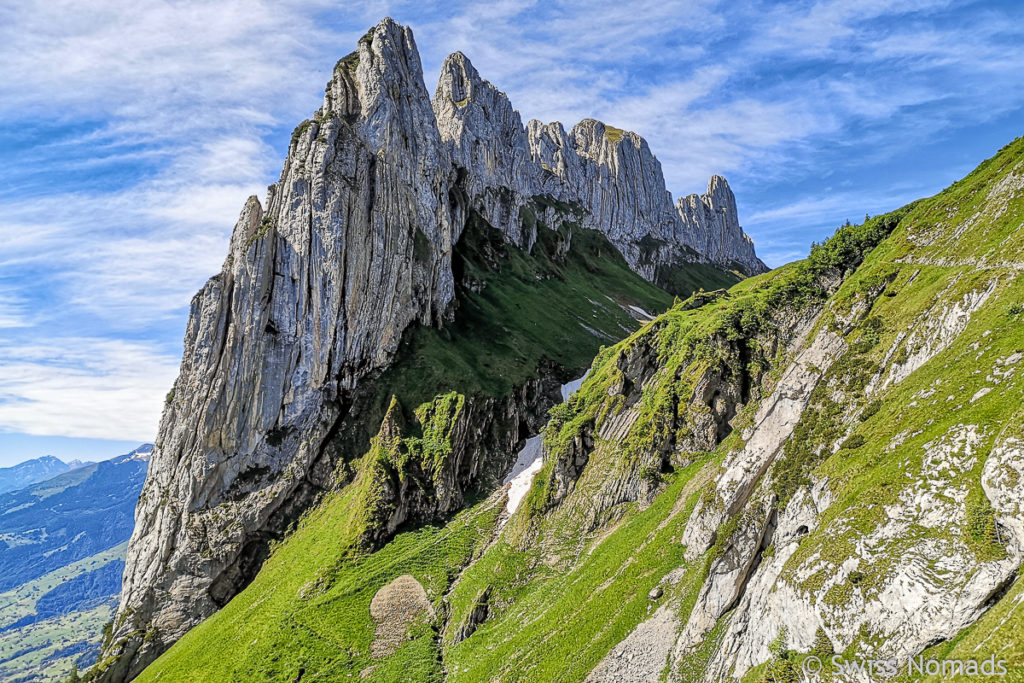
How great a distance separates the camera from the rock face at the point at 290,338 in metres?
61.8

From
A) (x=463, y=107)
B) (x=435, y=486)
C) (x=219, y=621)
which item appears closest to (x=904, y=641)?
(x=435, y=486)

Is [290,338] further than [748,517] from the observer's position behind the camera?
Yes

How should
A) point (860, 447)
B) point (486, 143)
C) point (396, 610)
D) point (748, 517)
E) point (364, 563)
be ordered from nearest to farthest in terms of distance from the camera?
point (860, 447) < point (748, 517) < point (396, 610) < point (364, 563) < point (486, 143)

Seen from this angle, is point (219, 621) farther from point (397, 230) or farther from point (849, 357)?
point (849, 357)

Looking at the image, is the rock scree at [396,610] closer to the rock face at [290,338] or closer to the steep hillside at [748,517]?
the steep hillside at [748,517]

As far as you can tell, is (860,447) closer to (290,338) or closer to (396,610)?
(396,610)

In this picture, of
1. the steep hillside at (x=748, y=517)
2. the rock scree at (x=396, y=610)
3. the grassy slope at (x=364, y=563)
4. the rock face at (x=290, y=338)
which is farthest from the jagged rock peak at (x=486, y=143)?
the rock scree at (x=396, y=610)

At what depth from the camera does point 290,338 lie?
7119 cm

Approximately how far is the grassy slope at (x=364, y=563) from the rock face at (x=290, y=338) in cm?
371

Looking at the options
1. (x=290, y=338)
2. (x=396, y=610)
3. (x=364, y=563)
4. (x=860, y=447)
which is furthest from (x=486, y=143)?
(x=860, y=447)

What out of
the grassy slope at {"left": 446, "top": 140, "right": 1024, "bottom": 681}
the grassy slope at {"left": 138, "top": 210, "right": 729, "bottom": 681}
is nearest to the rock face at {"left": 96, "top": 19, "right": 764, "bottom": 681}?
the grassy slope at {"left": 138, "top": 210, "right": 729, "bottom": 681}

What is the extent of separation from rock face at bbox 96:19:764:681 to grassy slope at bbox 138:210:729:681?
3.71m

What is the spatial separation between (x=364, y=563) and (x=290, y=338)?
31462 millimetres

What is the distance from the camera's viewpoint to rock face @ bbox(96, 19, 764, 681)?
203 ft
